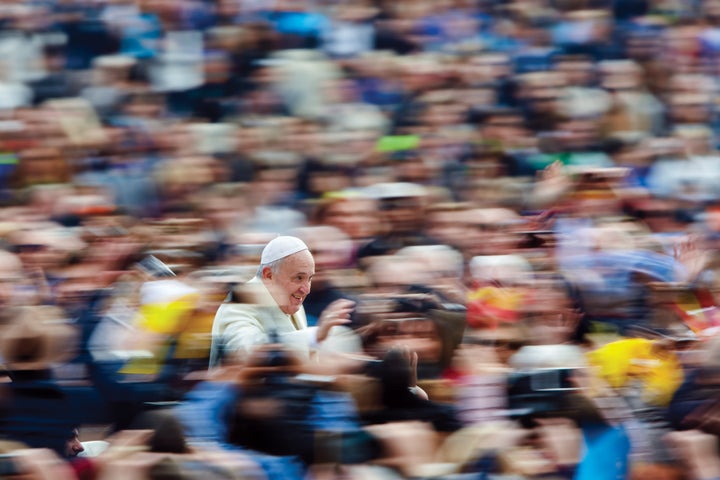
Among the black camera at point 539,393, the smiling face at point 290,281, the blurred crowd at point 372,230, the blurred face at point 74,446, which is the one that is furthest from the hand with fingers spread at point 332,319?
the blurred face at point 74,446

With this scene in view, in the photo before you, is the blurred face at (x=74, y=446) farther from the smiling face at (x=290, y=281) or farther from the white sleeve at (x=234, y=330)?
the smiling face at (x=290, y=281)

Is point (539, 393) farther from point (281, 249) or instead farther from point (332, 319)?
point (281, 249)

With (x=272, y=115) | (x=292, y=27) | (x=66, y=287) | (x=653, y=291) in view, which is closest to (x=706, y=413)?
(x=653, y=291)

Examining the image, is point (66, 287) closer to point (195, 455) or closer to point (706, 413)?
point (195, 455)

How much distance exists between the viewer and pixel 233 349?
544cm

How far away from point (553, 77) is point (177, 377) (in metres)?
4.82

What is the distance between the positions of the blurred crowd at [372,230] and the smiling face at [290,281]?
27 cm

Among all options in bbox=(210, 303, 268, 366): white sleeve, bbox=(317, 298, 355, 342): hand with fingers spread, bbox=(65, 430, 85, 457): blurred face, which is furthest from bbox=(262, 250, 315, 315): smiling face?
bbox=(65, 430, 85, 457): blurred face

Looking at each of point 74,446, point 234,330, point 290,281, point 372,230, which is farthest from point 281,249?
point 372,230

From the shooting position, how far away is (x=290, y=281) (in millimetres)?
5953

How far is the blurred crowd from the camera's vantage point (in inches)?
198

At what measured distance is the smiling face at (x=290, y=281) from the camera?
595 centimetres

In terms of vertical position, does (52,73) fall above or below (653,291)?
above

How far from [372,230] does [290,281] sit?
1.52 metres
